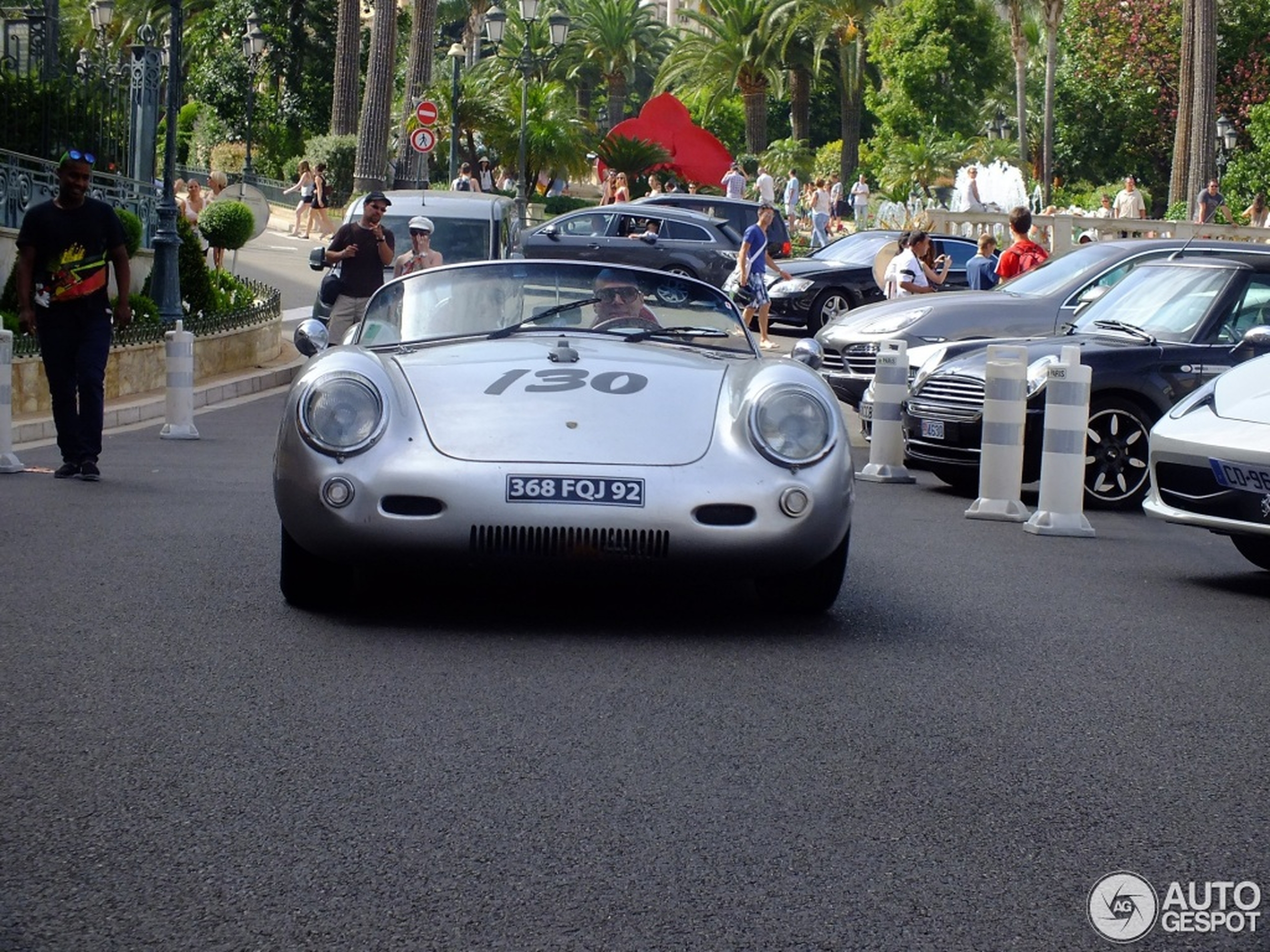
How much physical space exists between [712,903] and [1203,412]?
5511mm

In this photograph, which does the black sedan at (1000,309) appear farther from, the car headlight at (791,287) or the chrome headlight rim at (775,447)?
the car headlight at (791,287)

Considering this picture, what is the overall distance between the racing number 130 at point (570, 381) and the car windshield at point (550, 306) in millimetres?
741

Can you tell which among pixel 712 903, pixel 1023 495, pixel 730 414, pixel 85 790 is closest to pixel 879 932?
pixel 712 903

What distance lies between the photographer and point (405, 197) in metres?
21.8

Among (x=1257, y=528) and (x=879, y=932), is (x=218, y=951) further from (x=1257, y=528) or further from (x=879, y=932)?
(x=1257, y=528)

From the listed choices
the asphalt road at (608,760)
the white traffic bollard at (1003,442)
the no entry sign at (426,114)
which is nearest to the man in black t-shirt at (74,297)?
the asphalt road at (608,760)

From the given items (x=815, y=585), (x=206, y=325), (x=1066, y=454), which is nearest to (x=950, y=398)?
(x=1066, y=454)

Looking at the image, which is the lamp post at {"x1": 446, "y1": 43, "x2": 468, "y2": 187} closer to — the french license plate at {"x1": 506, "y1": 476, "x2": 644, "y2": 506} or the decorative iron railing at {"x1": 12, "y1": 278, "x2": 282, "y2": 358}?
the decorative iron railing at {"x1": 12, "y1": 278, "x2": 282, "y2": 358}

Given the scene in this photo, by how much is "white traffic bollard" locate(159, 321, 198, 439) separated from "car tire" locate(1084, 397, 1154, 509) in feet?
20.1

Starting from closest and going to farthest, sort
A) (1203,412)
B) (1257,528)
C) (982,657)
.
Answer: (982,657)
(1257,528)
(1203,412)

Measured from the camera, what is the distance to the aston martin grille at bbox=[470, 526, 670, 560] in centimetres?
621

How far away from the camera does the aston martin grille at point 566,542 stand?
621cm

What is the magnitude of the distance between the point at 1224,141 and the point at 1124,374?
39925mm

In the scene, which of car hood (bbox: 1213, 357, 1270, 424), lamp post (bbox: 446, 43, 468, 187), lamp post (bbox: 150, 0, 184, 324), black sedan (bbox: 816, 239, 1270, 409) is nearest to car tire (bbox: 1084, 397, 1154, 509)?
black sedan (bbox: 816, 239, 1270, 409)
